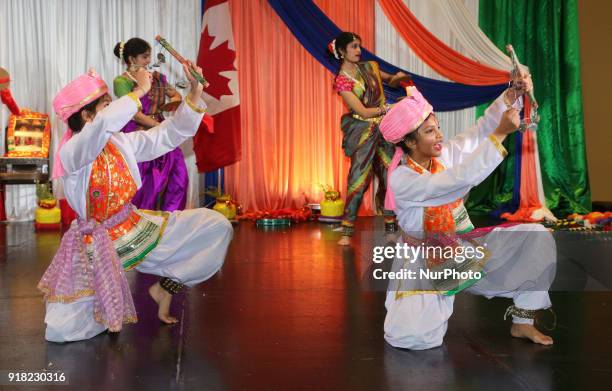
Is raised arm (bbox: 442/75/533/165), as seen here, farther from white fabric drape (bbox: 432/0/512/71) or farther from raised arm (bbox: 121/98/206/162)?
white fabric drape (bbox: 432/0/512/71)

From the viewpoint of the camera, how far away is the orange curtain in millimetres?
6898

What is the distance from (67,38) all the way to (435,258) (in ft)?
17.0

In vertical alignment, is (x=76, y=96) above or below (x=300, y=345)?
above

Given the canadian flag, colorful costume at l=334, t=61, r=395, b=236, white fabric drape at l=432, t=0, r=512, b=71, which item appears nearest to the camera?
colorful costume at l=334, t=61, r=395, b=236

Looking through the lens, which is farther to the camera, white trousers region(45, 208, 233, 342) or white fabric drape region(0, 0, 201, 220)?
white fabric drape region(0, 0, 201, 220)

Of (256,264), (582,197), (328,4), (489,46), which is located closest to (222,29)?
(328,4)

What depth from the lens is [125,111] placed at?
2623 millimetres

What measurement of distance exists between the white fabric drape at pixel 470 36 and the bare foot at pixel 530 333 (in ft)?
12.2

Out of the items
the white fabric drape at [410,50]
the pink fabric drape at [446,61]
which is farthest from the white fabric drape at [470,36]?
the white fabric drape at [410,50]

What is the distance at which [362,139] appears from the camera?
16.8 feet

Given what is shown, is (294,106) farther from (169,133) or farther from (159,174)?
(169,133)

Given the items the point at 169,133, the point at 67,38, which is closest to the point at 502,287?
the point at 169,133

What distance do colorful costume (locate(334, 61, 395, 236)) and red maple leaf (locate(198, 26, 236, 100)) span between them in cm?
153

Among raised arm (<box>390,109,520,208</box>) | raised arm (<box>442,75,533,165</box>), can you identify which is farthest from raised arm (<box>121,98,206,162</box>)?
raised arm (<box>442,75,533,165</box>)
